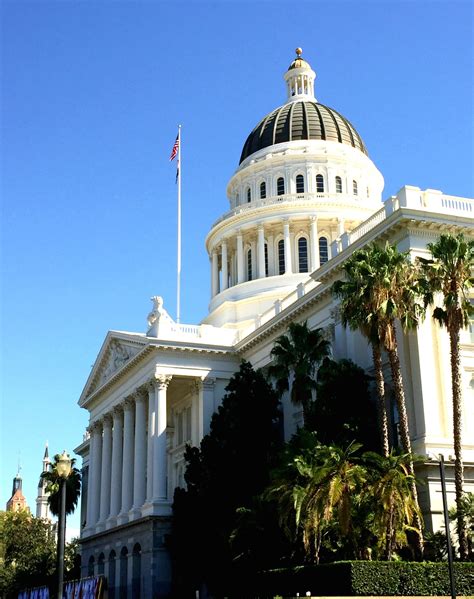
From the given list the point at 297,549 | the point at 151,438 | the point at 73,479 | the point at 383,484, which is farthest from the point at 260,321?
the point at 73,479

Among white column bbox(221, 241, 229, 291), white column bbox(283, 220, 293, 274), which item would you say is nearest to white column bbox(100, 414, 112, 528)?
white column bbox(221, 241, 229, 291)

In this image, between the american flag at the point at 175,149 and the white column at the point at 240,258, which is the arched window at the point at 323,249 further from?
the american flag at the point at 175,149

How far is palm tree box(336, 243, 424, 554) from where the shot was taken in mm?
36375

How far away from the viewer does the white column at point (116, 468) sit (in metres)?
65.4

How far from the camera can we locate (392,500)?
3266 cm

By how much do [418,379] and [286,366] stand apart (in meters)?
8.02

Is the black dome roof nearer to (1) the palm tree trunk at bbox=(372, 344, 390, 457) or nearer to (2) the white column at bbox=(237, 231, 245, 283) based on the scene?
(2) the white column at bbox=(237, 231, 245, 283)

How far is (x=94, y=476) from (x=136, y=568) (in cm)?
1576

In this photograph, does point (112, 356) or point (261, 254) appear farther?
point (261, 254)

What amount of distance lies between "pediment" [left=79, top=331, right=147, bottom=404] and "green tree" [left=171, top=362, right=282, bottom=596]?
1209cm

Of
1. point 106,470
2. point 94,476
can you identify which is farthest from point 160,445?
point 94,476

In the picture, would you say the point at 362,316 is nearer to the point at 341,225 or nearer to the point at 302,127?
the point at 341,225

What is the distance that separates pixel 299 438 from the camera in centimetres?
3900

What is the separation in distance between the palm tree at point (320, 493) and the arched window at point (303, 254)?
3787 centimetres
